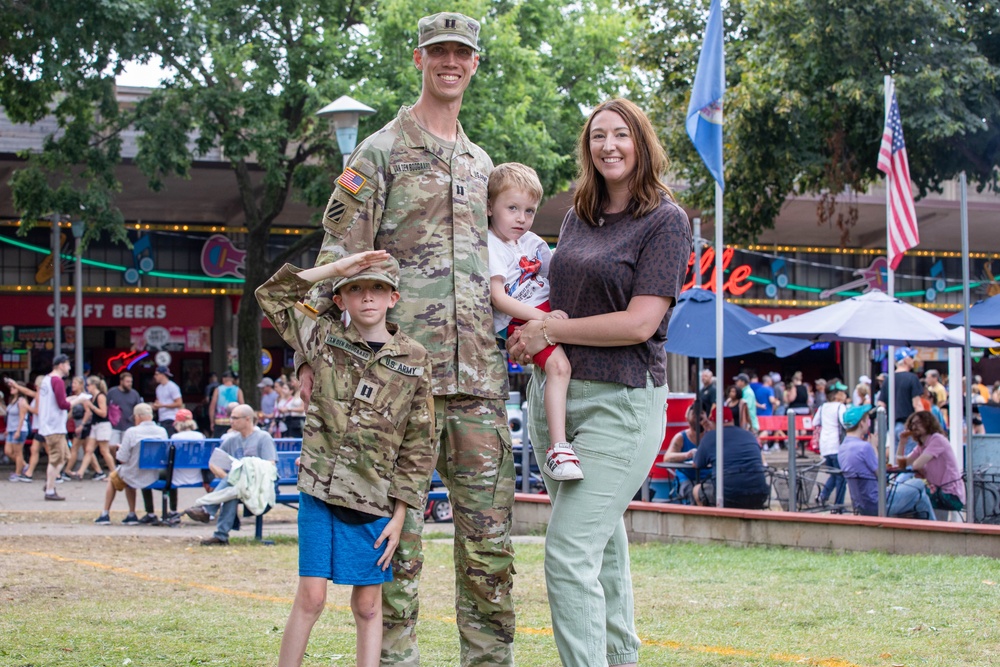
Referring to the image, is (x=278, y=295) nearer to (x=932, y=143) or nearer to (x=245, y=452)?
(x=245, y=452)

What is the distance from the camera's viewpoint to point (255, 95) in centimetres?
2150

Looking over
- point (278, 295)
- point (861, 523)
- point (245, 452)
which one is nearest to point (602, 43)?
point (245, 452)

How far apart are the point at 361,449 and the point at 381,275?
0.57 metres

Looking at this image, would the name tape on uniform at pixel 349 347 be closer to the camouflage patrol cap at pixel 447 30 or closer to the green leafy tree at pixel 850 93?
the camouflage patrol cap at pixel 447 30

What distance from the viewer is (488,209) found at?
14.9 feet

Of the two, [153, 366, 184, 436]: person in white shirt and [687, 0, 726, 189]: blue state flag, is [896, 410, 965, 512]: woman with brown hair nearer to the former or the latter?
[687, 0, 726, 189]: blue state flag

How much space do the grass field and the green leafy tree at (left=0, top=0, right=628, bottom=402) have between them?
11.6 metres

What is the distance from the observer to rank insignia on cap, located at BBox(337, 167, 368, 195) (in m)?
4.27

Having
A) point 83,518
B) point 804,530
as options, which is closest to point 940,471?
point 804,530

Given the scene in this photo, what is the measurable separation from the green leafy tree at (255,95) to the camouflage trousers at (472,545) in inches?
651

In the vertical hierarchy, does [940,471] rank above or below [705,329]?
below

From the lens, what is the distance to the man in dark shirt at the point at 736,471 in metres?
11.9

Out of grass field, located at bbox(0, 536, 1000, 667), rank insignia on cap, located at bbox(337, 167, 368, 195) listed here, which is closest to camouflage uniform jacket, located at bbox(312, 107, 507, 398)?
rank insignia on cap, located at bbox(337, 167, 368, 195)

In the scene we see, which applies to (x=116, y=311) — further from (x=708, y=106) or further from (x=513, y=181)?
(x=513, y=181)
